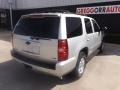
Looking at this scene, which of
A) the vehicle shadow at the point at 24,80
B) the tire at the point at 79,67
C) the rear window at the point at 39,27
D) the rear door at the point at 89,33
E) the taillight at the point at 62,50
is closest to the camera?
the taillight at the point at 62,50

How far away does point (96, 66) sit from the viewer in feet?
23.5

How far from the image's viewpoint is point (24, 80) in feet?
18.7

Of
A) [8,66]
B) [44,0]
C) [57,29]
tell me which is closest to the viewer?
[57,29]

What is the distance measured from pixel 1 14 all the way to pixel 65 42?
64.4 ft

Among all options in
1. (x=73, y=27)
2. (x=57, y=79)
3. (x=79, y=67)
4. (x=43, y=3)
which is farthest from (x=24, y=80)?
(x=43, y=3)

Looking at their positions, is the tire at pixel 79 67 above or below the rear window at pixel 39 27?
below

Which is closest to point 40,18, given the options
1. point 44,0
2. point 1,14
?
point 44,0

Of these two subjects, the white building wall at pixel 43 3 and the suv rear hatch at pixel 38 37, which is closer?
the suv rear hatch at pixel 38 37

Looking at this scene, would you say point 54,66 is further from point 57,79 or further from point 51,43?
point 57,79

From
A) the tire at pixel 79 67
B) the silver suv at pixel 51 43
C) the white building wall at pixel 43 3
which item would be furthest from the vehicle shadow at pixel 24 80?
the white building wall at pixel 43 3

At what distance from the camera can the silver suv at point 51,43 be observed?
15.5ft

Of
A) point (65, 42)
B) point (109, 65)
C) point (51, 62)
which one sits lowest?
point (109, 65)

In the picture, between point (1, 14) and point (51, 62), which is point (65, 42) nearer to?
point (51, 62)

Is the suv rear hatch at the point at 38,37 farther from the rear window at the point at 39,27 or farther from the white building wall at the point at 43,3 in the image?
the white building wall at the point at 43,3
